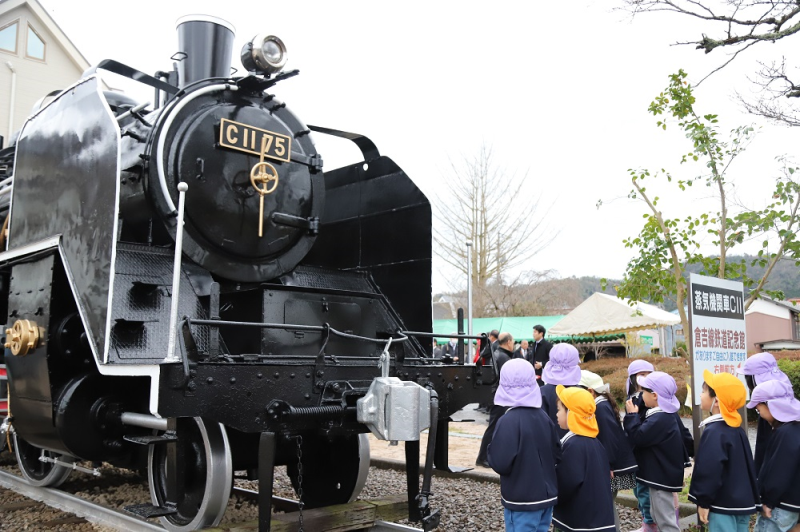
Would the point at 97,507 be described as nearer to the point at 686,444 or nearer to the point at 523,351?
the point at 686,444

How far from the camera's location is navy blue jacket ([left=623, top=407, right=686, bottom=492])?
4227 mm

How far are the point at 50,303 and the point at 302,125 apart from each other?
7.10 feet

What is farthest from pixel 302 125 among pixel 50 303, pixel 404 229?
pixel 50 303

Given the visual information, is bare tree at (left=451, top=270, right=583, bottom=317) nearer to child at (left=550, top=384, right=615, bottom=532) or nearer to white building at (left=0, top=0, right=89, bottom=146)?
white building at (left=0, top=0, right=89, bottom=146)

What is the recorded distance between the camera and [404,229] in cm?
575

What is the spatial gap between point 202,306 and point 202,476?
1.01 metres

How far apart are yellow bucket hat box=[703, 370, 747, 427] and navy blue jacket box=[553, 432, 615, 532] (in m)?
0.78

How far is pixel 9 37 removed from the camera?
13.9m

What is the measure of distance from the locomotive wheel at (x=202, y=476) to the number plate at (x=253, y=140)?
6.02 feet

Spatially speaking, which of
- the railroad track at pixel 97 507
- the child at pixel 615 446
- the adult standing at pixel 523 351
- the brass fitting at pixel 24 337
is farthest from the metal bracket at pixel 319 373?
the adult standing at pixel 523 351

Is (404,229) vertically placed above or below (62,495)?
above

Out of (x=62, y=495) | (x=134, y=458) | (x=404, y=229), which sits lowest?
(x=62, y=495)

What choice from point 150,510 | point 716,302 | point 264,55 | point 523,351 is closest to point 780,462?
point 716,302

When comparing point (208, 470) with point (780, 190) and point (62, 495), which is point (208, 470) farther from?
point (780, 190)
